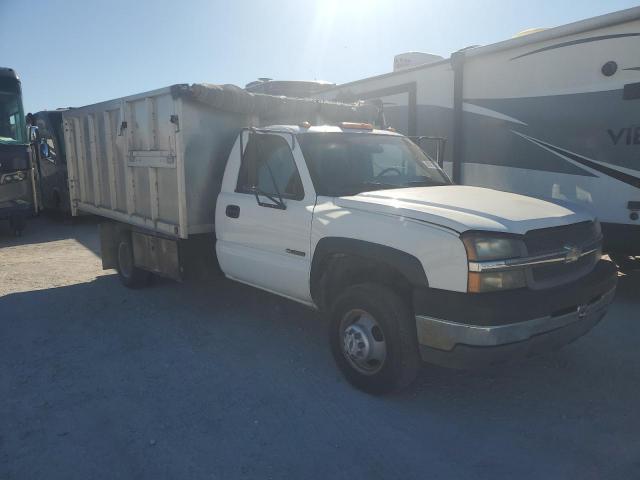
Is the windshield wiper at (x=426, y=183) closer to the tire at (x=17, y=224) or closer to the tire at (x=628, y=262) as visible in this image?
the tire at (x=628, y=262)

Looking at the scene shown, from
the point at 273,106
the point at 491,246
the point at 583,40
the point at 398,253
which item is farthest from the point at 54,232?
the point at 491,246

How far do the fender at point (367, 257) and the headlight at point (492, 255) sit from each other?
0.34 m

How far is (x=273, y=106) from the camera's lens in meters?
5.83

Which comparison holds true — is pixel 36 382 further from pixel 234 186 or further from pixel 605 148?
pixel 605 148

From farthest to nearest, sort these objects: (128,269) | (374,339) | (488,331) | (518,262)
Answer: (128,269) → (374,339) → (518,262) → (488,331)

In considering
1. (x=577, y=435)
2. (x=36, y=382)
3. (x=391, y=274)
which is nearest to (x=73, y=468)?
(x=36, y=382)

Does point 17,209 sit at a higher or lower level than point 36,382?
higher

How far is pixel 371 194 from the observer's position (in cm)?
425

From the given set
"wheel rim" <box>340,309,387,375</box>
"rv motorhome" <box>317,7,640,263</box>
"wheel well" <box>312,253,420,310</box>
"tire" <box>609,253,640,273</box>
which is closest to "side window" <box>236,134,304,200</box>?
"wheel well" <box>312,253,420,310</box>

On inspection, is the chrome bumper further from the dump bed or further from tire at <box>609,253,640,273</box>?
tire at <box>609,253,640,273</box>

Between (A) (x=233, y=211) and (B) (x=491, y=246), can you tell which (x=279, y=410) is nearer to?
(B) (x=491, y=246)

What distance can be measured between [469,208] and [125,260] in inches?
200

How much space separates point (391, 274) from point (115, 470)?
2167mm

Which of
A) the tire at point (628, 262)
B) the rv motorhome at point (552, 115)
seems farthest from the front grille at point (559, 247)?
the tire at point (628, 262)
